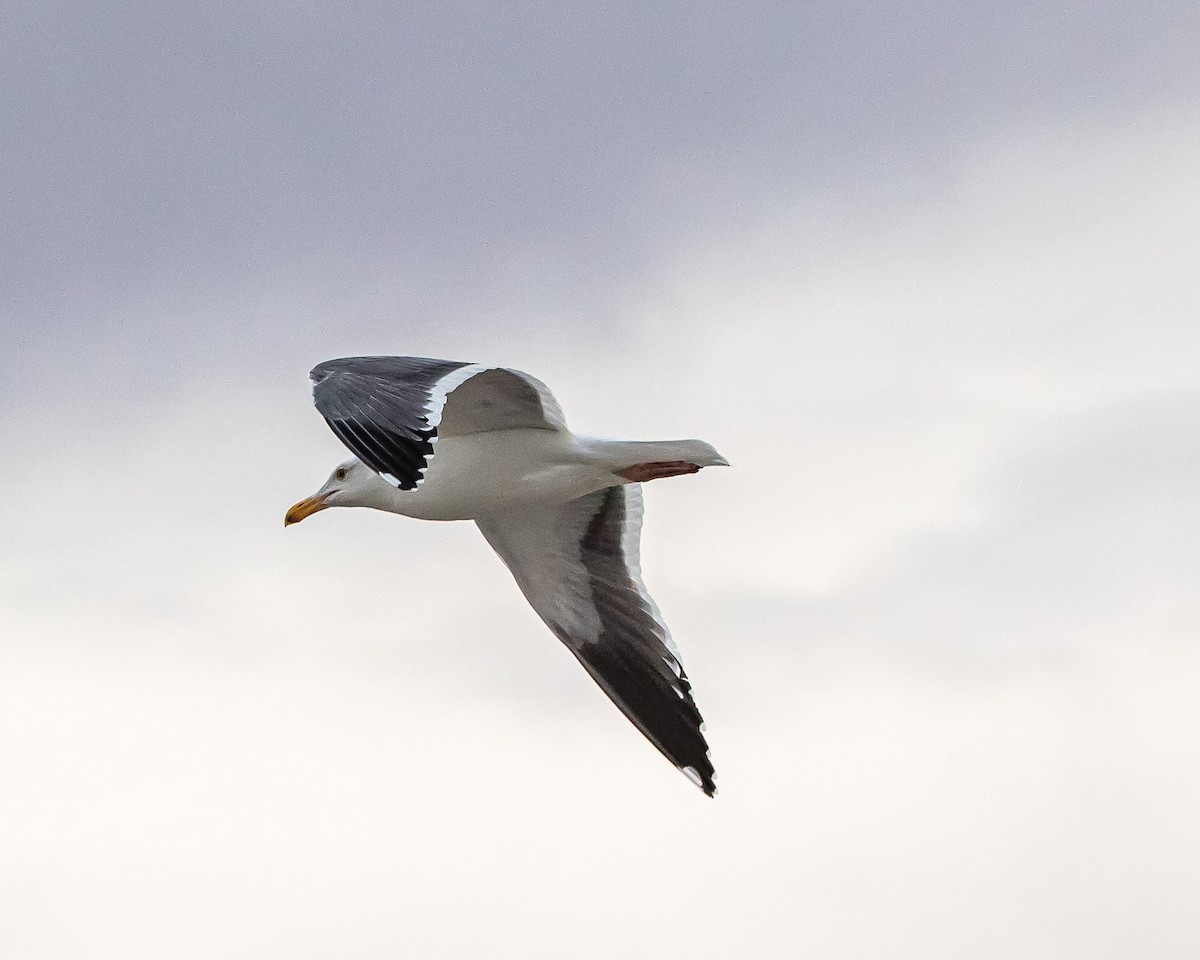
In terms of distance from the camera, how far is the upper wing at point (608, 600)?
16297 mm

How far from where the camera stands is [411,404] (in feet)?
40.6

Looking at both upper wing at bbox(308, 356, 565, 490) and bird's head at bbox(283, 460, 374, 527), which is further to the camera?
bird's head at bbox(283, 460, 374, 527)

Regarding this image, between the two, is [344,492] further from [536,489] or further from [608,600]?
[608,600]

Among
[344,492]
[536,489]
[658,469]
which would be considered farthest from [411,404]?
[344,492]

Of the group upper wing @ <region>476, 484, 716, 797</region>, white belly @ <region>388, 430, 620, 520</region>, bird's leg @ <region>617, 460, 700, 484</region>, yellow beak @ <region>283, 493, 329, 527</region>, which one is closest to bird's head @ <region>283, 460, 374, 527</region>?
yellow beak @ <region>283, 493, 329, 527</region>

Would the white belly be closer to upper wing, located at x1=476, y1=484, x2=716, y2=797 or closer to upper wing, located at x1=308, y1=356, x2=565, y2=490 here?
upper wing, located at x1=308, y1=356, x2=565, y2=490

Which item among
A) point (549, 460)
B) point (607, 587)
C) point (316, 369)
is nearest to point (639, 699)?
point (607, 587)

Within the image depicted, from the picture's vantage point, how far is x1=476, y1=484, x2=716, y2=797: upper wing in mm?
16297

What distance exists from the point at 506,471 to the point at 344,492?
167 cm

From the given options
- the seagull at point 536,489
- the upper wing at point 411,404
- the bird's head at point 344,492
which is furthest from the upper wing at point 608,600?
the upper wing at point 411,404

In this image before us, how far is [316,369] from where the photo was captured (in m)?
13.4

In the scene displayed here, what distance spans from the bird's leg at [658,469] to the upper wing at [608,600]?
5.21ft

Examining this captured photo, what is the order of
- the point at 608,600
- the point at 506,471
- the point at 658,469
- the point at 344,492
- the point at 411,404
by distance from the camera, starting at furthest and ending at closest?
1. the point at 608,600
2. the point at 344,492
3. the point at 658,469
4. the point at 506,471
5. the point at 411,404

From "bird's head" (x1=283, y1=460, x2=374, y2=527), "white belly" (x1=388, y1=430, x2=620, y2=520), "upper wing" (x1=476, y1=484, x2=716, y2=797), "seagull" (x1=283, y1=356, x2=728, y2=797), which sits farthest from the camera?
"upper wing" (x1=476, y1=484, x2=716, y2=797)
